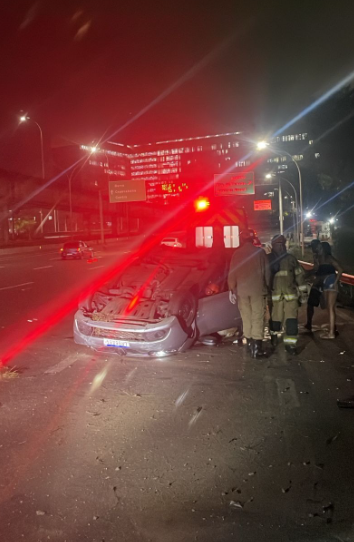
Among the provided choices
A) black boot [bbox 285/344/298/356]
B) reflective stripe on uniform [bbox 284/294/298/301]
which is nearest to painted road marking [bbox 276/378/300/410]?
black boot [bbox 285/344/298/356]

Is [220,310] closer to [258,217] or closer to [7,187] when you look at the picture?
[7,187]

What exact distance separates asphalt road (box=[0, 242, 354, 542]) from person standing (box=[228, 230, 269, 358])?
458 mm

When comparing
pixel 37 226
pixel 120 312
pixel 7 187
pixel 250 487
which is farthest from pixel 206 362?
pixel 37 226

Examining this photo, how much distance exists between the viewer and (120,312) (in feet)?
24.6

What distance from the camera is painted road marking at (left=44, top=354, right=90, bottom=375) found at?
687 centimetres

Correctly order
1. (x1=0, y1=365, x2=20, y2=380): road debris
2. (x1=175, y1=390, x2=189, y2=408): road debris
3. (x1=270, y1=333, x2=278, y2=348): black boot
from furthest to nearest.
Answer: (x1=270, y1=333, x2=278, y2=348): black boot
(x1=0, y1=365, x2=20, y2=380): road debris
(x1=175, y1=390, x2=189, y2=408): road debris

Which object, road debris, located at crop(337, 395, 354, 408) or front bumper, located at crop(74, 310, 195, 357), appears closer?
road debris, located at crop(337, 395, 354, 408)

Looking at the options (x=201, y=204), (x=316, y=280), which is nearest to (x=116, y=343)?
(x=316, y=280)

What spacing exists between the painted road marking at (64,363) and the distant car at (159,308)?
0.87ft

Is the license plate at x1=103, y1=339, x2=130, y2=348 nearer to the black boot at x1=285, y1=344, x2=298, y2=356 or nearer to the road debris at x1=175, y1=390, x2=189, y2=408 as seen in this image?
the road debris at x1=175, y1=390, x2=189, y2=408

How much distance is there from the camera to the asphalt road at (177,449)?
3.23 metres

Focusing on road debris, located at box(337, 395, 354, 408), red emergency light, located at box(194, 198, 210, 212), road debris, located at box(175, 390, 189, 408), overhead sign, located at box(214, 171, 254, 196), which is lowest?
road debris, located at box(337, 395, 354, 408)

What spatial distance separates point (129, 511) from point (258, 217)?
91876 mm

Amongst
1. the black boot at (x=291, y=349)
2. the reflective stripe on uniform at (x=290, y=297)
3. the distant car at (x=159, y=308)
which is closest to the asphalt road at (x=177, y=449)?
the black boot at (x=291, y=349)
